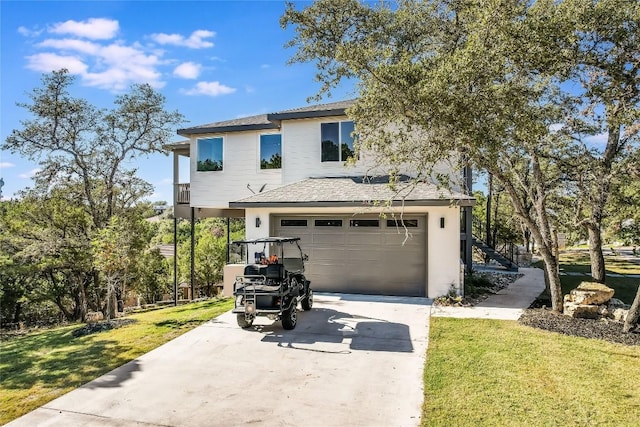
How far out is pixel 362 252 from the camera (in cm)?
1203

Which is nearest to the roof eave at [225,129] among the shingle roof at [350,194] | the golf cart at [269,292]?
the shingle roof at [350,194]

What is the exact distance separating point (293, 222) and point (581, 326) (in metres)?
8.06

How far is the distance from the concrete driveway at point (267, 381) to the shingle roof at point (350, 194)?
3.35 m

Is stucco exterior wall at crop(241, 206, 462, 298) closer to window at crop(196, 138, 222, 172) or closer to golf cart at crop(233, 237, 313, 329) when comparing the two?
golf cart at crop(233, 237, 313, 329)

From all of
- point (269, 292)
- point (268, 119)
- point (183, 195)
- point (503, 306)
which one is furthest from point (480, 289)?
point (183, 195)

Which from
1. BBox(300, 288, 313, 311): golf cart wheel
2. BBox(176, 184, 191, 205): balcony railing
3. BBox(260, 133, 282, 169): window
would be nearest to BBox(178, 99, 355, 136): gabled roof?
BBox(260, 133, 282, 169): window

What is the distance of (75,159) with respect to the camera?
1579 centimetres

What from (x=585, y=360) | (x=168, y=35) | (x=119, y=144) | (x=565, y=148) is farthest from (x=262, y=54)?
(x=585, y=360)

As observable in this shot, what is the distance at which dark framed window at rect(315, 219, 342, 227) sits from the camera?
482 inches

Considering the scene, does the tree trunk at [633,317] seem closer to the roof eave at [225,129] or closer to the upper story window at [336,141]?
the upper story window at [336,141]

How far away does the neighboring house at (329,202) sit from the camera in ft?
36.5

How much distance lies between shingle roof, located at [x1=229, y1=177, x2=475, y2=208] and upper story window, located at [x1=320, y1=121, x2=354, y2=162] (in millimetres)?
848

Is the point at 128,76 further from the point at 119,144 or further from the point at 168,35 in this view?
the point at 168,35

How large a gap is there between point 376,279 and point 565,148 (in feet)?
19.9
